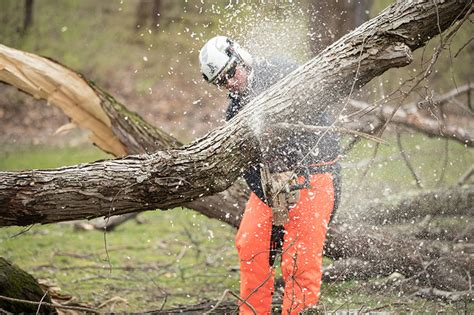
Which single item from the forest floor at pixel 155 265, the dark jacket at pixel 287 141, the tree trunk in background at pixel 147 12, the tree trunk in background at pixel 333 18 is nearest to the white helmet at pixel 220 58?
the dark jacket at pixel 287 141

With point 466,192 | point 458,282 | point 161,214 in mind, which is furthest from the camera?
point 161,214

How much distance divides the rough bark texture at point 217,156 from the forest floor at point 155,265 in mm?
1025

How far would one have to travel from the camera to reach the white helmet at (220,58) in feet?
16.2

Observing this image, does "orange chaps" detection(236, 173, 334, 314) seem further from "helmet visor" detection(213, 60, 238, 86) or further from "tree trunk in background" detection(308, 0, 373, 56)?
"tree trunk in background" detection(308, 0, 373, 56)

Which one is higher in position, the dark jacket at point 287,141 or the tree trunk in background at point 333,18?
the tree trunk in background at point 333,18

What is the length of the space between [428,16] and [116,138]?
9.17ft

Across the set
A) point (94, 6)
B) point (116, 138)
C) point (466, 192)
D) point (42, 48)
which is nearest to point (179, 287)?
point (116, 138)

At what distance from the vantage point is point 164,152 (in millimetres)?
4316

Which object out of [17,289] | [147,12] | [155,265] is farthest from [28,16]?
[17,289]

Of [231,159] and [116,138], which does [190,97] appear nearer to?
[116,138]

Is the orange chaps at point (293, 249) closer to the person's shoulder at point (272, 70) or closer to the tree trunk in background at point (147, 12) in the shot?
the person's shoulder at point (272, 70)

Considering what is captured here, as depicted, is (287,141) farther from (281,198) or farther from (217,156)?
(217,156)

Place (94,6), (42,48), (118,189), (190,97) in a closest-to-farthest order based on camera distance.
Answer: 1. (118,189)
2. (190,97)
3. (42,48)
4. (94,6)

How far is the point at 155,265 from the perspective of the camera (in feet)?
24.2
